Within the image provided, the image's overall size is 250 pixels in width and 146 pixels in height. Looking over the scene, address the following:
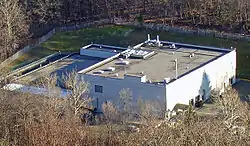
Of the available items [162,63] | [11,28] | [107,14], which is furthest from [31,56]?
[162,63]

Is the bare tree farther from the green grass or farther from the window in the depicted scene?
the window

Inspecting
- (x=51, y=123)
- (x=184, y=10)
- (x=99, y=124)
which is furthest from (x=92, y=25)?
(x=51, y=123)

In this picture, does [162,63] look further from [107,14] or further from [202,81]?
[107,14]

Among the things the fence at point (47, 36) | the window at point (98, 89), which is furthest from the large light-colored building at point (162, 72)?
the fence at point (47, 36)

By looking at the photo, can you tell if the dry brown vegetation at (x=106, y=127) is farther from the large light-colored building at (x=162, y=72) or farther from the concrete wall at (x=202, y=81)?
the concrete wall at (x=202, y=81)

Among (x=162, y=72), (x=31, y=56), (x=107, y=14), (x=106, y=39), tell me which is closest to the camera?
(x=162, y=72)

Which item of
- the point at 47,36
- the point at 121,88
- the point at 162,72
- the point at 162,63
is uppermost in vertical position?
the point at 47,36
